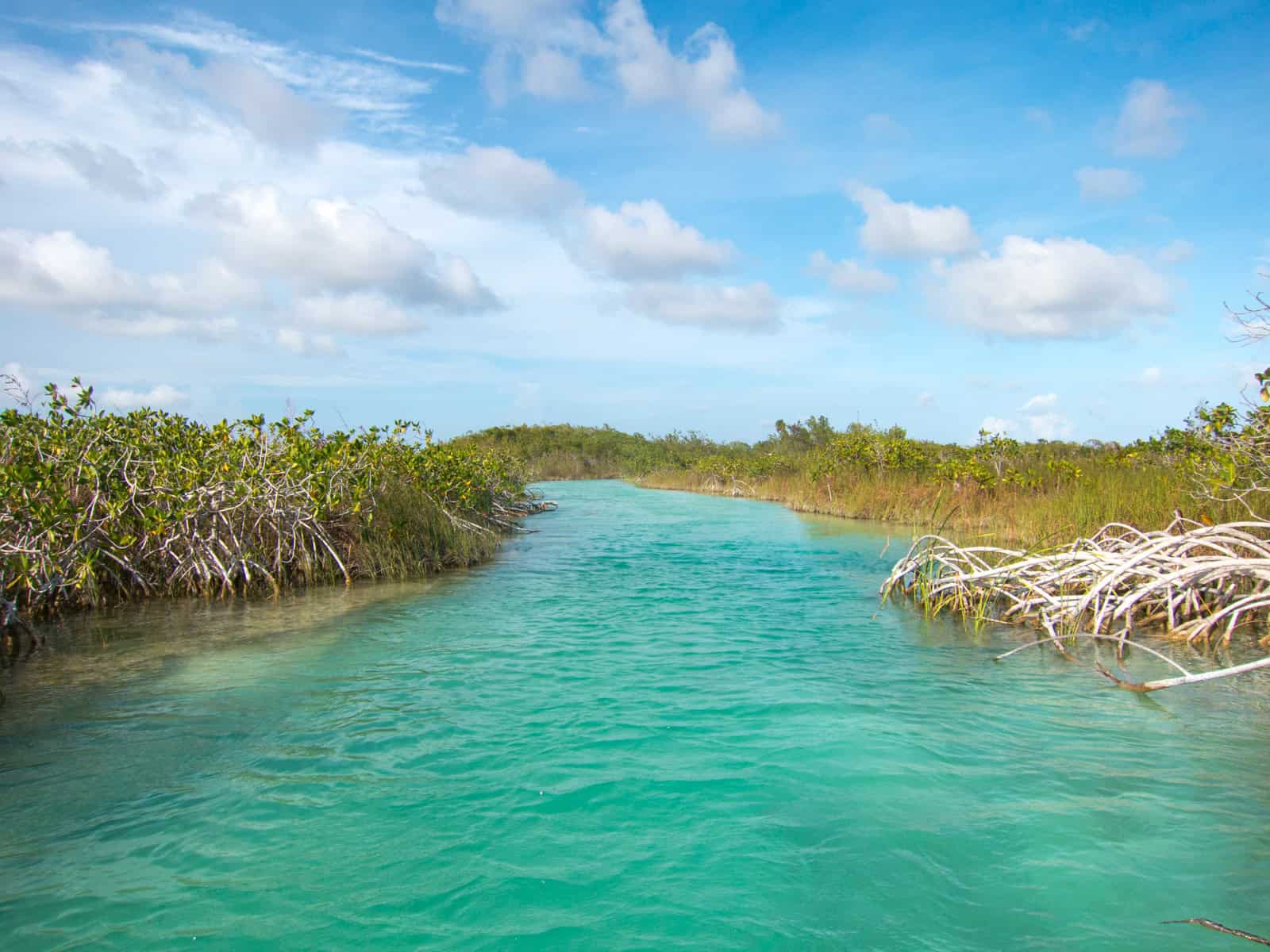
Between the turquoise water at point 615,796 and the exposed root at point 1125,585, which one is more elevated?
the exposed root at point 1125,585

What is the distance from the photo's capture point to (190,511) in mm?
10078

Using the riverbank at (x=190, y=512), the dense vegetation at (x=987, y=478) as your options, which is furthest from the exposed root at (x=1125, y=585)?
the riverbank at (x=190, y=512)

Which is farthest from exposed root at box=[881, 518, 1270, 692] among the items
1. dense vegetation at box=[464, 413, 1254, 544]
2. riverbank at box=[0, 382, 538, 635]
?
riverbank at box=[0, 382, 538, 635]

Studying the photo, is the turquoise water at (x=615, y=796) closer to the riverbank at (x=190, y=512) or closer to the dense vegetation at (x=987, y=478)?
the riverbank at (x=190, y=512)

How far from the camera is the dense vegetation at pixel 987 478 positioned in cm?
996

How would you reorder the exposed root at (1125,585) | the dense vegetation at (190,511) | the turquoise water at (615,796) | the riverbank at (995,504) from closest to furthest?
the turquoise water at (615,796), the exposed root at (1125,585), the dense vegetation at (190,511), the riverbank at (995,504)

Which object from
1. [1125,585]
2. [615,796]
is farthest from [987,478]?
[615,796]

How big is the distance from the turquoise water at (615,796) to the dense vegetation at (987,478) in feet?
11.5

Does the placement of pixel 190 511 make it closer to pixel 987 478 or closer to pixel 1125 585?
pixel 1125 585

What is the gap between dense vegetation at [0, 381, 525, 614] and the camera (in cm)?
886

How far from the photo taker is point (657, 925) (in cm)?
366

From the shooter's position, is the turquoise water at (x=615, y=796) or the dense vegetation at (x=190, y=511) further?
the dense vegetation at (x=190, y=511)

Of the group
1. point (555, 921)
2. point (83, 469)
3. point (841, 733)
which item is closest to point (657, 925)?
point (555, 921)

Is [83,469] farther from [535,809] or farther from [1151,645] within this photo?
[1151,645]
